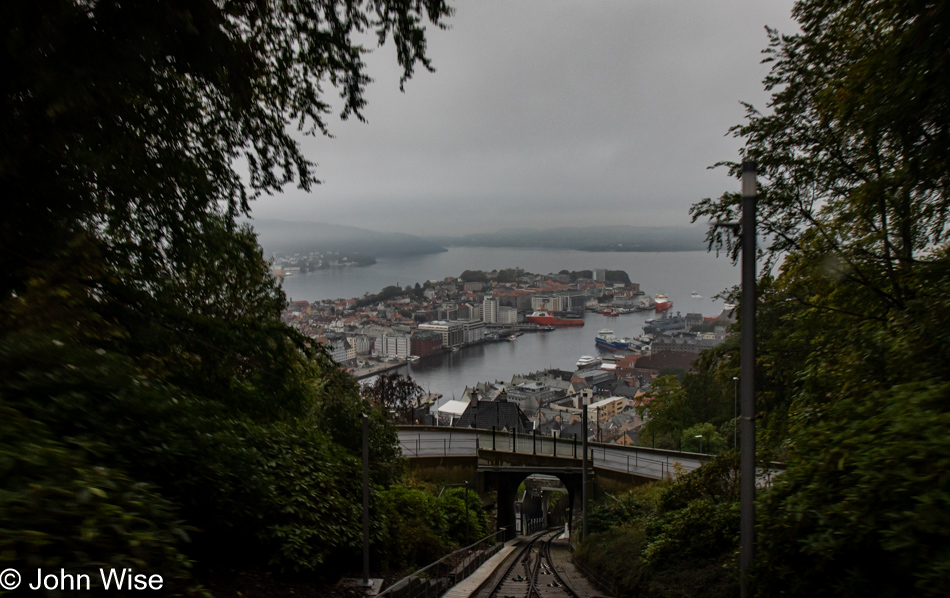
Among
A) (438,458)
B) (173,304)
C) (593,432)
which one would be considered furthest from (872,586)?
(593,432)

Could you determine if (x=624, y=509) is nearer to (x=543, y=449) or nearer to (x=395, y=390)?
(x=543, y=449)

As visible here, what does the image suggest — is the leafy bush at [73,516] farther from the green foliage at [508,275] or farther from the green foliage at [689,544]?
the green foliage at [508,275]

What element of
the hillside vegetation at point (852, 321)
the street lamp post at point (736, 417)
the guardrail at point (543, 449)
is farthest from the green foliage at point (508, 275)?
the hillside vegetation at point (852, 321)

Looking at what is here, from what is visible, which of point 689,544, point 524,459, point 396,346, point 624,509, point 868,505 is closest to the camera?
point 868,505

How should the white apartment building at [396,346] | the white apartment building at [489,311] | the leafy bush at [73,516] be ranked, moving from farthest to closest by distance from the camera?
1. the white apartment building at [489,311]
2. the white apartment building at [396,346]
3. the leafy bush at [73,516]

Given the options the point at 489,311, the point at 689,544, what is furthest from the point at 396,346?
the point at 689,544

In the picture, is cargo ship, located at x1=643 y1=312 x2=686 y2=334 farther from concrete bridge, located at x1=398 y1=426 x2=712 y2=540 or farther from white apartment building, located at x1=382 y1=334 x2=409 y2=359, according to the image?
concrete bridge, located at x1=398 y1=426 x2=712 y2=540

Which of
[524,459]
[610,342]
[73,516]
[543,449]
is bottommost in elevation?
[524,459]
